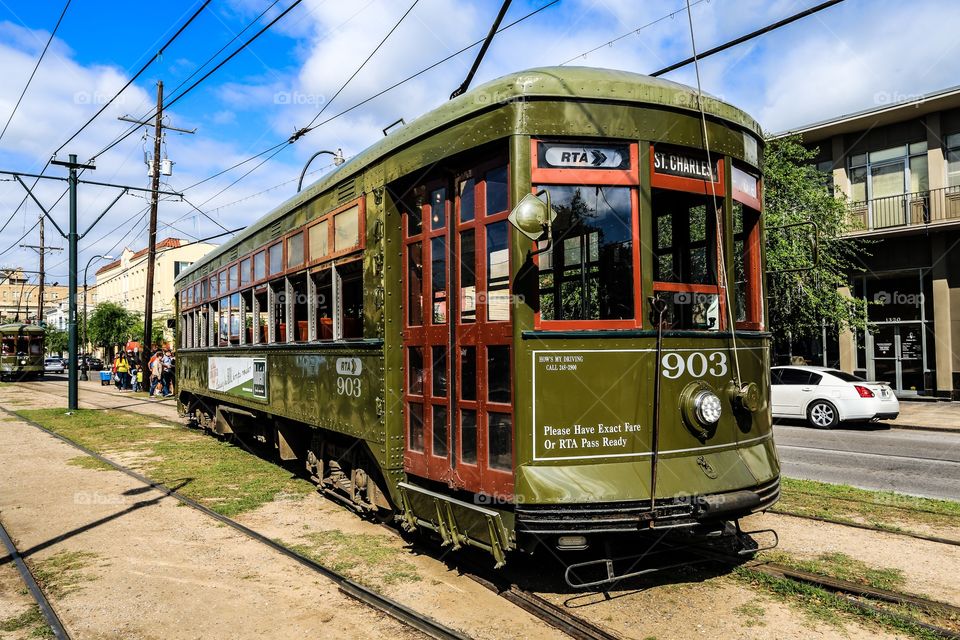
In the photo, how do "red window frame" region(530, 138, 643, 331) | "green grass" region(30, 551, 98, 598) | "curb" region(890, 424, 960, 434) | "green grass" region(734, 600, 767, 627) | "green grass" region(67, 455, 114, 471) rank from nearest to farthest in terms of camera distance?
"green grass" region(734, 600, 767, 627), "red window frame" region(530, 138, 643, 331), "green grass" region(30, 551, 98, 598), "green grass" region(67, 455, 114, 471), "curb" region(890, 424, 960, 434)

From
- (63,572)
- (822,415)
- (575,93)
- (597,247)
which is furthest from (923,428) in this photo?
(63,572)

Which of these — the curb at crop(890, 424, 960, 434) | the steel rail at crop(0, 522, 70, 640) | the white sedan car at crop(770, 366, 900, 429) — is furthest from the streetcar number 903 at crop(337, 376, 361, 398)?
the curb at crop(890, 424, 960, 434)

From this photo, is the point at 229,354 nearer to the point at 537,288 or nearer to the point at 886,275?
the point at 537,288

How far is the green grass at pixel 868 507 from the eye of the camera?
22.4 ft

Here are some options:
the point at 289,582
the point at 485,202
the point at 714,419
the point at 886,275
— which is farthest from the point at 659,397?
the point at 886,275

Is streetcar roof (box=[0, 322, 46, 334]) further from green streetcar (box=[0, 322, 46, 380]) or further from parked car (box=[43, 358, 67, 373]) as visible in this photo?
parked car (box=[43, 358, 67, 373])

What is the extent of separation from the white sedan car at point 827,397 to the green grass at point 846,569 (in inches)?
360

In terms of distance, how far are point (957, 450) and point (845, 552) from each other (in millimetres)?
7939

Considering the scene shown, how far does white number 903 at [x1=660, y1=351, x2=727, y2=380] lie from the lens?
484cm

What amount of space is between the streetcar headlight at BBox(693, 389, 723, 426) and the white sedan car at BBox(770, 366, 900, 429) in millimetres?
10307

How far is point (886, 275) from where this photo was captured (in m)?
22.1

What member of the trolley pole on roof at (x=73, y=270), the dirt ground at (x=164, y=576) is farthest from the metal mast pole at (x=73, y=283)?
the dirt ground at (x=164, y=576)

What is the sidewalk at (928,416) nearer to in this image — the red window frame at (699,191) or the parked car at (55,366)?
the red window frame at (699,191)

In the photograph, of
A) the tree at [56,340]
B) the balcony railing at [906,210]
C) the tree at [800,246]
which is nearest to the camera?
the tree at [800,246]
